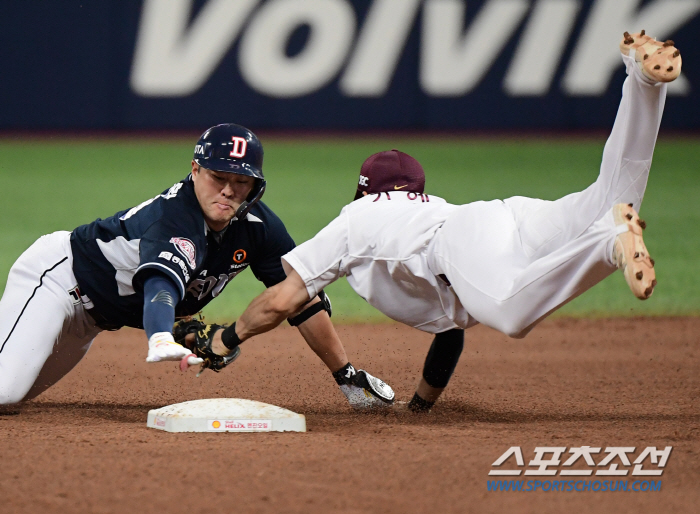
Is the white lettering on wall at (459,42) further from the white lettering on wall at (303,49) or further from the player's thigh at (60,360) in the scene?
the player's thigh at (60,360)

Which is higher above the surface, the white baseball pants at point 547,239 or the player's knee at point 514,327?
the white baseball pants at point 547,239

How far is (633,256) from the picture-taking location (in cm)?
351

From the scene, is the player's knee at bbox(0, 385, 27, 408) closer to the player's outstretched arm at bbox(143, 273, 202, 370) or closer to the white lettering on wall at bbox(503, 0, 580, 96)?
the player's outstretched arm at bbox(143, 273, 202, 370)

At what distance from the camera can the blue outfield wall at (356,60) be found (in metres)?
16.6

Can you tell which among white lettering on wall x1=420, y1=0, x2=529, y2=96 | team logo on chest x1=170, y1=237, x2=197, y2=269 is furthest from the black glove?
white lettering on wall x1=420, y1=0, x2=529, y2=96

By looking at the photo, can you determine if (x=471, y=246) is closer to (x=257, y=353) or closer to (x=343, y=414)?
(x=343, y=414)

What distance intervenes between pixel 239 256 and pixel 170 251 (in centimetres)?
64

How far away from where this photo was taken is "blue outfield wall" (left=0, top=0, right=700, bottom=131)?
1659 centimetres

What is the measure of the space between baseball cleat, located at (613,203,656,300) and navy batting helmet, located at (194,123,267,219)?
1.63 meters

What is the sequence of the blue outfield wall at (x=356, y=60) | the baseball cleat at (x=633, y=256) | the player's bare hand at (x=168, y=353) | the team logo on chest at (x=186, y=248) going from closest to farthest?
the baseball cleat at (x=633, y=256)
the player's bare hand at (x=168, y=353)
the team logo on chest at (x=186, y=248)
the blue outfield wall at (x=356, y=60)

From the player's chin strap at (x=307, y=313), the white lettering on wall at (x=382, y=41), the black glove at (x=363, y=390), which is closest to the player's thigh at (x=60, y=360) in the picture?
the player's chin strap at (x=307, y=313)

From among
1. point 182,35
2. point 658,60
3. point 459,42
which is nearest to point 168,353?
point 658,60

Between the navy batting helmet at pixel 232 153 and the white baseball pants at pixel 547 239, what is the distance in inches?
35.3

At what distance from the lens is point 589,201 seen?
4047 mm
